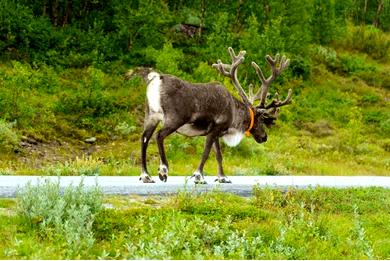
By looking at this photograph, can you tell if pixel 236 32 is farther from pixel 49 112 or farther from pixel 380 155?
pixel 49 112

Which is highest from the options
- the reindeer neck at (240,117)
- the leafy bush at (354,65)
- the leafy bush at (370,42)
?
the reindeer neck at (240,117)

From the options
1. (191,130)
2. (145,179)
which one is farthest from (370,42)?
(145,179)

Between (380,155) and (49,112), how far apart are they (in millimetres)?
Result: 14707

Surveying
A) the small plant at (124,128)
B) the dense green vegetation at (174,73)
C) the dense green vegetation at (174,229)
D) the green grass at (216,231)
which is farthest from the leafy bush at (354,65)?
the dense green vegetation at (174,229)

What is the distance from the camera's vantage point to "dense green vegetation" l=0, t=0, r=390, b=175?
22.2 m

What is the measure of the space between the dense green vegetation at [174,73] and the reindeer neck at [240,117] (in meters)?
3.04

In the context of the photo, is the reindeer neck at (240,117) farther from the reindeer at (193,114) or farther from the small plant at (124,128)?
the small plant at (124,128)

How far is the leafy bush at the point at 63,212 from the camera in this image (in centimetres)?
723

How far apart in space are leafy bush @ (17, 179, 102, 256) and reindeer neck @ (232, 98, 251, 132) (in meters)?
Answer: 4.79

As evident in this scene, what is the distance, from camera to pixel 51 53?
3134 centimetres

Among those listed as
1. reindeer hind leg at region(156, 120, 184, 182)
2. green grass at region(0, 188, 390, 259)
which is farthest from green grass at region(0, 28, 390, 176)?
green grass at region(0, 188, 390, 259)

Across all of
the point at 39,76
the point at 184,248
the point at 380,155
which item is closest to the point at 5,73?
the point at 39,76

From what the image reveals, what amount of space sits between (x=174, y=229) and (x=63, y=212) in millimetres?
1425

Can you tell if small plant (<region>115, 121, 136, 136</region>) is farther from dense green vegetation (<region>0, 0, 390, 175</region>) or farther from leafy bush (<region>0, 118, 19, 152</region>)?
leafy bush (<region>0, 118, 19, 152</region>)
